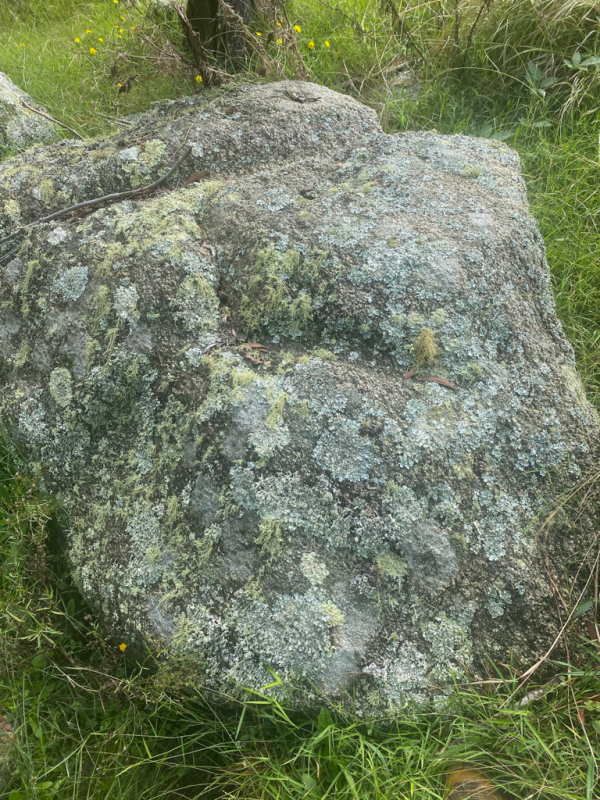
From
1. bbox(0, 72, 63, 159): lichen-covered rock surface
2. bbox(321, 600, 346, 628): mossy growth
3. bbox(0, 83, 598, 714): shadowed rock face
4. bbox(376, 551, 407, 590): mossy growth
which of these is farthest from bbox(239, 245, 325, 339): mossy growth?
bbox(0, 72, 63, 159): lichen-covered rock surface

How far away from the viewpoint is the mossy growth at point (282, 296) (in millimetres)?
1994

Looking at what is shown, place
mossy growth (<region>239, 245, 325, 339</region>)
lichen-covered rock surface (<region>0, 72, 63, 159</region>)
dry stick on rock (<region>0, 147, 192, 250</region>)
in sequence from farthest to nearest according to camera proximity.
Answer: lichen-covered rock surface (<region>0, 72, 63, 159</region>)
dry stick on rock (<region>0, 147, 192, 250</region>)
mossy growth (<region>239, 245, 325, 339</region>)

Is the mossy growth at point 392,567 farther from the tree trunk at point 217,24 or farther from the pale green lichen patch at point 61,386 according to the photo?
the tree trunk at point 217,24

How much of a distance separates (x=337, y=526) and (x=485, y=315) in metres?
0.95

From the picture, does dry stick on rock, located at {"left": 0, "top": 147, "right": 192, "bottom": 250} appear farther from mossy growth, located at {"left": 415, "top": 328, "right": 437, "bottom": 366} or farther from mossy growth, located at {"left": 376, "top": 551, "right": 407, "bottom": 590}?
mossy growth, located at {"left": 376, "top": 551, "right": 407, "bottom": 590}

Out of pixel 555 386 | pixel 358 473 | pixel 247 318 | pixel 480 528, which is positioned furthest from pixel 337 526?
pixel 555 386

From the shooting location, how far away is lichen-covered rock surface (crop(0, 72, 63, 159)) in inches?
149

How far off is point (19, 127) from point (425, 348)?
3545 millimetres

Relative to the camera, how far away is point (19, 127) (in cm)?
382

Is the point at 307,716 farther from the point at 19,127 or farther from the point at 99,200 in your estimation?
the point at 19,127

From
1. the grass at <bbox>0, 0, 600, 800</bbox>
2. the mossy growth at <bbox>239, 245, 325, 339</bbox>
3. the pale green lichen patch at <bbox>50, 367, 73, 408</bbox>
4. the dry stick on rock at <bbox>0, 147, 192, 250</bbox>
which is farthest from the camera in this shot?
the dry stick on rock at <bbox>0, 147, 192, 250</bbox>

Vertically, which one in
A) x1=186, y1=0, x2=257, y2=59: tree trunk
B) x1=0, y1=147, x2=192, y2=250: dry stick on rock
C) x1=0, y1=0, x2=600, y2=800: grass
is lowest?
x1=0, y1=0, x2=600, y2=800: grass

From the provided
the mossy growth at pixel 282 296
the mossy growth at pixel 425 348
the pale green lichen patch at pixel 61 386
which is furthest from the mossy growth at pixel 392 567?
the pale green lichen patch at pixel 61 386

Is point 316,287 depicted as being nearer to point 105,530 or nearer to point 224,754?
point 105,530
